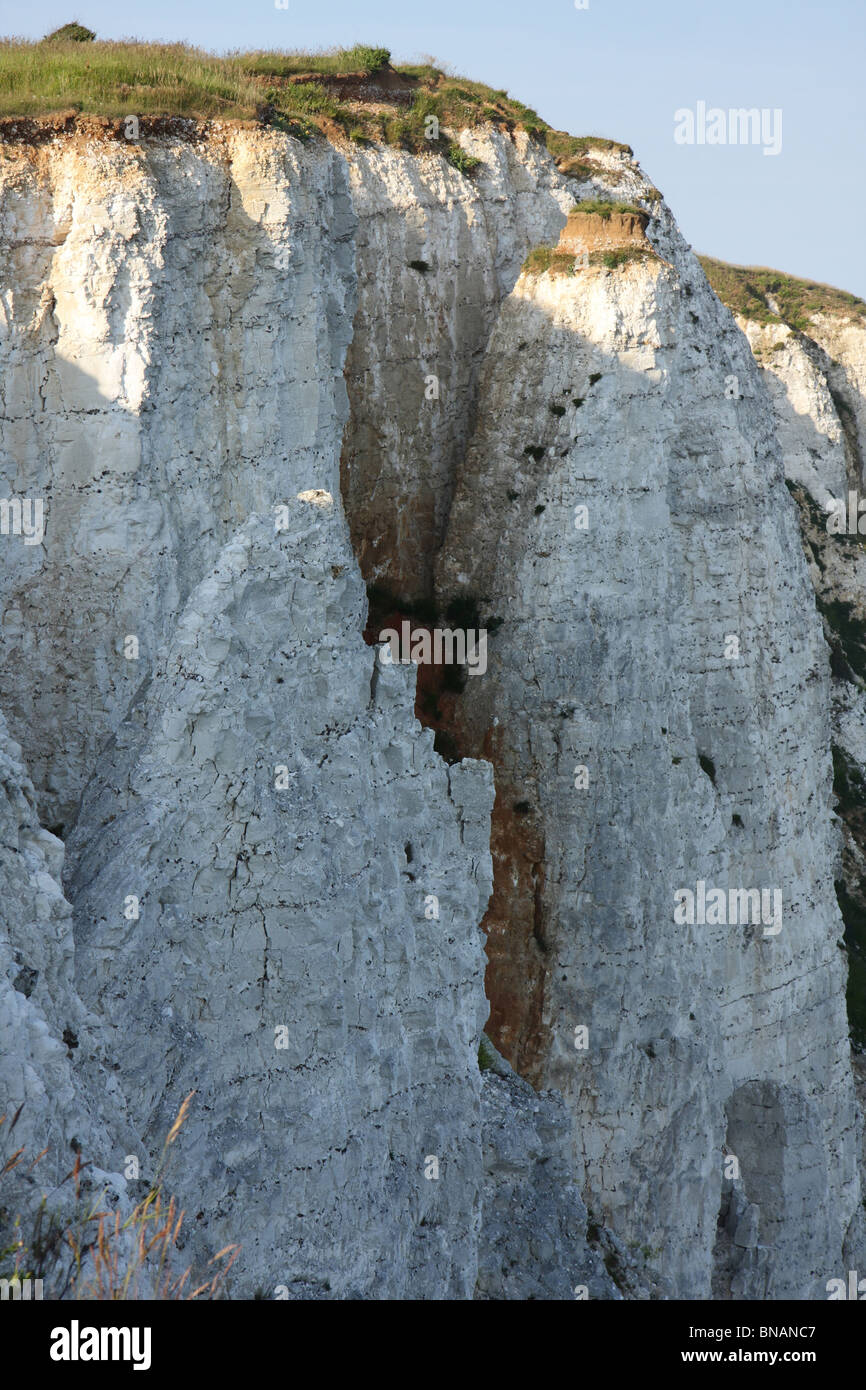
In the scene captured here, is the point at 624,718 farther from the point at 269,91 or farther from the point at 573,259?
the point at 269,91

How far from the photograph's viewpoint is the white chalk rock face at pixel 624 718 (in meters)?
21.9

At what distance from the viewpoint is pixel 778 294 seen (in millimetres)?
58000

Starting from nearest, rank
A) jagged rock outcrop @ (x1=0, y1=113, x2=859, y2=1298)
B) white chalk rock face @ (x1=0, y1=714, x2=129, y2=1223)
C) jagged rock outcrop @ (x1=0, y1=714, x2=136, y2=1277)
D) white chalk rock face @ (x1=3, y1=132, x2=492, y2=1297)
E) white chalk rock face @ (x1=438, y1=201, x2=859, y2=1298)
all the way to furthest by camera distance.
Result: jagged rock outcrop @ (x1=0, y1=714, x2=136, y2=1277) < white chalk rock face @ (x1=0, y1=714, x2=129, y2=1223) < white chalk rock face @ (x1=3, y1=132, x2=492, y2=1297) < jagged rock outcrop @ (x1=0, y1=113, x2=859, y2=1298) < white chalk rock face @ (x1=438, y1=201, x2=859, y2=1298)

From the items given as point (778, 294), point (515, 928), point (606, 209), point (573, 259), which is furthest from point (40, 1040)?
point (778, 294)

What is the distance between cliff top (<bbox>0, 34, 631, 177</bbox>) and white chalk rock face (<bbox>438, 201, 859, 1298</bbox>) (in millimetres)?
4751

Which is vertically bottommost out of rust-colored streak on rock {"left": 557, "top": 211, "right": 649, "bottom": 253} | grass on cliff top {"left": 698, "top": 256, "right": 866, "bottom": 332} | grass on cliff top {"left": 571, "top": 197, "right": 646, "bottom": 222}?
rust-colored streak on rock {"left": 557, "top": 211, "right": 649, "bottom": 253}

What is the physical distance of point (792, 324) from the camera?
55625 millimetres

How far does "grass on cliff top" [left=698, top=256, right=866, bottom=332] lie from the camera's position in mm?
54969

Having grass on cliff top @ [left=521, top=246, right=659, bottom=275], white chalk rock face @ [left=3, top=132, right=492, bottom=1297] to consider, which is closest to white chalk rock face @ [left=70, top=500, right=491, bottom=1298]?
white chalk rock face @ [left=3, top=132, right=492, bottom=1297]

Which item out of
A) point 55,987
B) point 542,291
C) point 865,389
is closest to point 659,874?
point 542,291

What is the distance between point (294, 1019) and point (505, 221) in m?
18.1

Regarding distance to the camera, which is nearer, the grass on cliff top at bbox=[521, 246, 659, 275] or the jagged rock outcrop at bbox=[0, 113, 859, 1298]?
the jagged rock outcrop at bbox=[0, 113, 859, 1298]

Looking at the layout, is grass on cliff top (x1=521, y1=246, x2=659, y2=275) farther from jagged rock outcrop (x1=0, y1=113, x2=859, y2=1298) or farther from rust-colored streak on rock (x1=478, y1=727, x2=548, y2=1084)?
rust-colored streak on rock (x1=478, y1=727, x2=548, y2=1084)

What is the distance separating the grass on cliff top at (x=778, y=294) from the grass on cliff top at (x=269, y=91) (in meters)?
28.6
